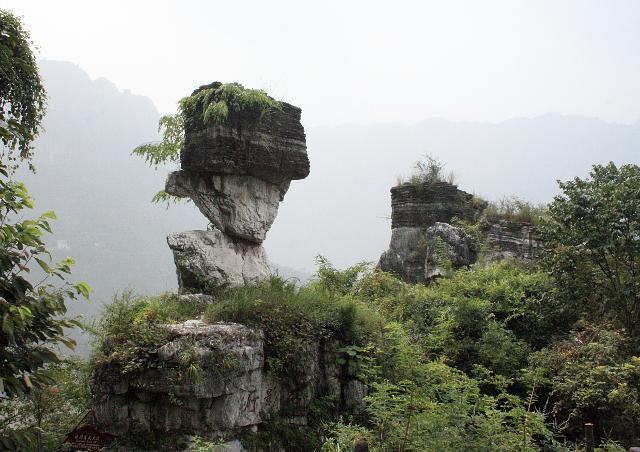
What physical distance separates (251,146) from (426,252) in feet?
24.4

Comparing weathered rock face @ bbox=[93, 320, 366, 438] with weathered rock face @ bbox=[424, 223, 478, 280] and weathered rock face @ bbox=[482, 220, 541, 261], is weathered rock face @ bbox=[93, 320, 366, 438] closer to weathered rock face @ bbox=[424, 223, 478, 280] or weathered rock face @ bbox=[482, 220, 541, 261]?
weathered rock face @ bbox=[424, 223, 478, 280]

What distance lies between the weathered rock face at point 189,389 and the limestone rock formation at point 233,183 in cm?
182

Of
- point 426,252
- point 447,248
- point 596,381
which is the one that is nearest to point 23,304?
point 596,381

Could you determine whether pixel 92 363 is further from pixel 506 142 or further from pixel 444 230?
pixel 506 142

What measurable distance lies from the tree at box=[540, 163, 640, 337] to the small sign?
7.67 metres

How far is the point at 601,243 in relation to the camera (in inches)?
339

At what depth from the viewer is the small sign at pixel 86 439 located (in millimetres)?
5875

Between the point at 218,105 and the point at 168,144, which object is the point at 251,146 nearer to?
the point at 218,105

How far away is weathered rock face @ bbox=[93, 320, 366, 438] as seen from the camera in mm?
6086

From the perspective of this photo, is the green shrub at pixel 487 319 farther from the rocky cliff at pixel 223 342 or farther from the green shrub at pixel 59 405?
the green shrub at pixel 59 405

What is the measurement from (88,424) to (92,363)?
2.44 feet

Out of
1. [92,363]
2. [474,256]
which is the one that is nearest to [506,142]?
[474,256]

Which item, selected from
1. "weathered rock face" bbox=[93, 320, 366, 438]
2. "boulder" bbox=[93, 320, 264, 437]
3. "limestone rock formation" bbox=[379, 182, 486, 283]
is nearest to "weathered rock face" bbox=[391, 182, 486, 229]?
"limestone rock formation" bbox=[379, 182, 486, 283]

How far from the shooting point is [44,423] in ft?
22.3
